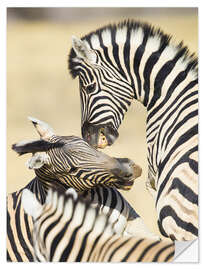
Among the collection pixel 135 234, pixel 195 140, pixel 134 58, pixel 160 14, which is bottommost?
pixel 135 234

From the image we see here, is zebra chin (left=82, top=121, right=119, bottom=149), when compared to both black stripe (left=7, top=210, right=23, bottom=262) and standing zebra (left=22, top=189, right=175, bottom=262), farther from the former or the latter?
standing zebra (left=22, top=189, right=175, bottom=262)

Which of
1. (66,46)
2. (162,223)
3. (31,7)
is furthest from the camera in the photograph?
(66,46)

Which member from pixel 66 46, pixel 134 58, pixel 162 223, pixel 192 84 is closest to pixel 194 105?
pixel 192 84

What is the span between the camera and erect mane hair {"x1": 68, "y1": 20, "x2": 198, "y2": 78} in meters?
4.60

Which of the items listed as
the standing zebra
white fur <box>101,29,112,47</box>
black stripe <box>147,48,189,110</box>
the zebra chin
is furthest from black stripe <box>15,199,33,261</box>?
white fur <box>101,29,112,47</box>

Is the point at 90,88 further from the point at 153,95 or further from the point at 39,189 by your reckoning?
the point at 39,189

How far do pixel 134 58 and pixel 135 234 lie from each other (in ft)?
5.19

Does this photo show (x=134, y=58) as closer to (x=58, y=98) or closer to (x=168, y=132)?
(x=168, y=132)

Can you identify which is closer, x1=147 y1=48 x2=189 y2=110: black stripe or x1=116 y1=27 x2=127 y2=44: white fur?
x1=147 y1=48 x2=189 y2=110: black stripe

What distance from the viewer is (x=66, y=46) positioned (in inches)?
211

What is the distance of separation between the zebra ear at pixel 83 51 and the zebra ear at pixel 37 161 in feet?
3.18

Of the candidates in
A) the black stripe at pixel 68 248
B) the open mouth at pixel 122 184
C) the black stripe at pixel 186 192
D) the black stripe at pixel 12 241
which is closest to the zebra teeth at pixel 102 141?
the open mouth at pixel 122 184

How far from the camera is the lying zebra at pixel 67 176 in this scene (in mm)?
4457

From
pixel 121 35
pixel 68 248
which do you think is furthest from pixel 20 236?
pixel 121 35
